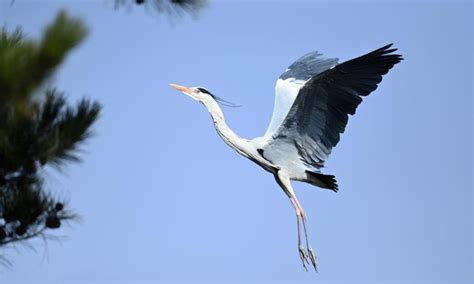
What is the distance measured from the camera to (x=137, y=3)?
4.69 metres

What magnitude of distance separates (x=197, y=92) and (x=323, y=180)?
1.05 metres

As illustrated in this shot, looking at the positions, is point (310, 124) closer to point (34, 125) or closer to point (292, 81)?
point (292, 81)

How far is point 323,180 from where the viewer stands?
593cm

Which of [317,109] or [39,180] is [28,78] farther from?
[317,109]

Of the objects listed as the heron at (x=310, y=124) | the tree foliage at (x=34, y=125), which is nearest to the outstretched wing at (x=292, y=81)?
the heron at (x=310, y=124)

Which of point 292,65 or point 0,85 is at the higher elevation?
point 292,65

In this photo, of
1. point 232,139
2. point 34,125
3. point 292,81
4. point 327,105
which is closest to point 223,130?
point 232,139

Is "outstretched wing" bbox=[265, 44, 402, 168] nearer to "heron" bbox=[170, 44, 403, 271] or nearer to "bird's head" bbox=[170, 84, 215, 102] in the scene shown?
"heron" bbox=[170, 44, 403, 271]

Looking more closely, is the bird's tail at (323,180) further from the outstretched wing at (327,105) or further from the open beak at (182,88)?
the open beak at (182,88)

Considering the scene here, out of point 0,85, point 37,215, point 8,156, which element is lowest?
point 37,215

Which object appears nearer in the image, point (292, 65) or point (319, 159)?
point (319, 159)

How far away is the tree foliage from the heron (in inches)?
66.4

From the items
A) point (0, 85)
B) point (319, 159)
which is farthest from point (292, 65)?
point (0, 85)

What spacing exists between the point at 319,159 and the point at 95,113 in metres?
2.12
